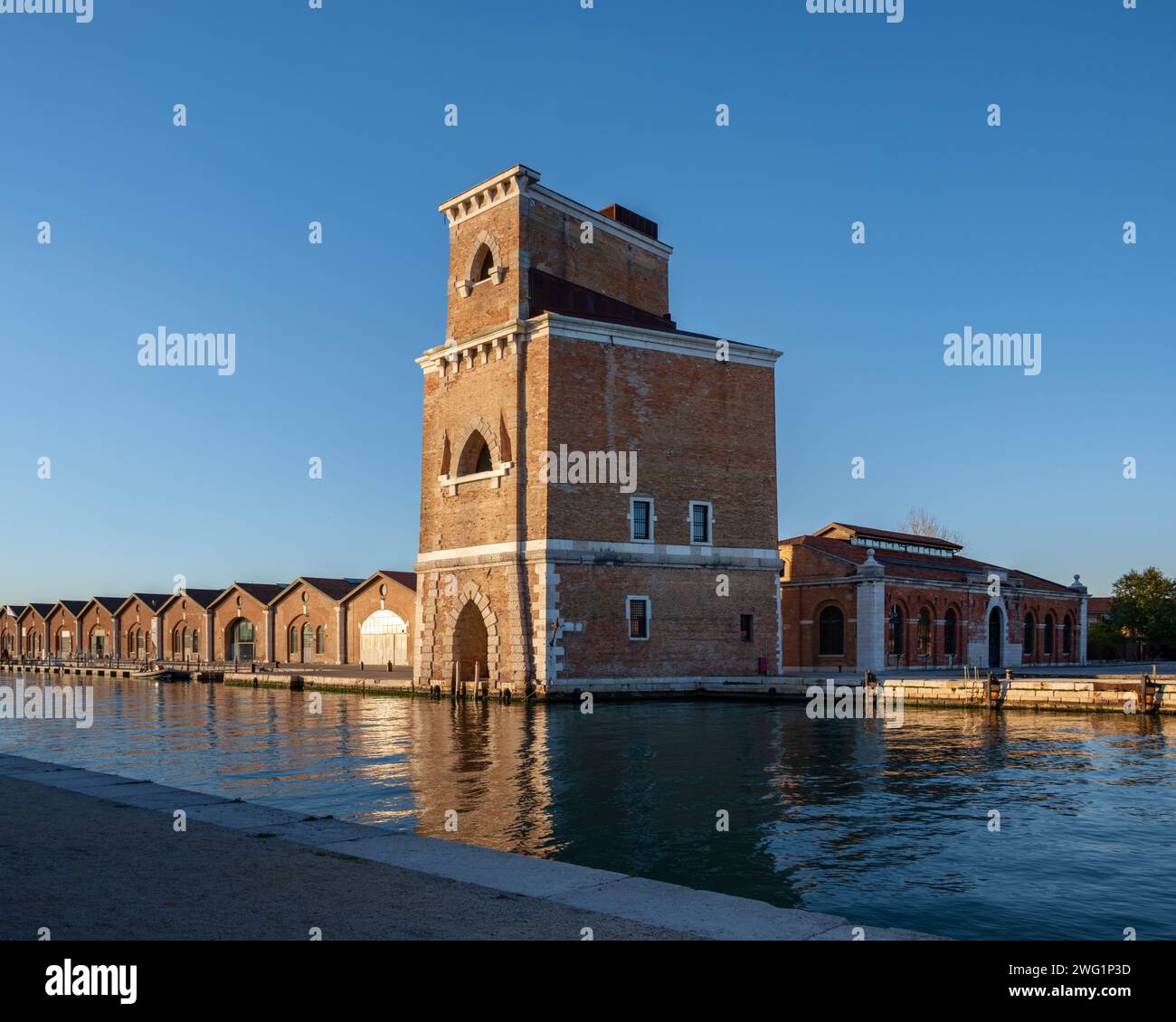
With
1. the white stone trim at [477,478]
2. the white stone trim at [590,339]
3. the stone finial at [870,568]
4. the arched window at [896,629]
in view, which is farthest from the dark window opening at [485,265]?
the arched window at [896,629]

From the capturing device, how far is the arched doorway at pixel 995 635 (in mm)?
52719

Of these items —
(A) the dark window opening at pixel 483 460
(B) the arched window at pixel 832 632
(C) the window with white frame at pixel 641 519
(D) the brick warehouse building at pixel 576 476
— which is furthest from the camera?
(B) the arched window at pixel 832 632

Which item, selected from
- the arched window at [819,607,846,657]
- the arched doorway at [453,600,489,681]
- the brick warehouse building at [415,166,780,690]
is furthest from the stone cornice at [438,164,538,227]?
the arched window at [819,607,846,657]

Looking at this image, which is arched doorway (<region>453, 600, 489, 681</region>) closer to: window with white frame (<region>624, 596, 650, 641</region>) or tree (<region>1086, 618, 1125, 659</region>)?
window with white frame (<region>624, 596, 650, 641</region>)

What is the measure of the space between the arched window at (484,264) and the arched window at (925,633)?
25.2 m

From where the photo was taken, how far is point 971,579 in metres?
51.0

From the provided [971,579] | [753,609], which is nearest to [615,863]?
[753,609]

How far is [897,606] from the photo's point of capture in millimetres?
46312

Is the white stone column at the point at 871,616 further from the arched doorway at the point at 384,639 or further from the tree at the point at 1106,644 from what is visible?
the tree at the point at 1106,644

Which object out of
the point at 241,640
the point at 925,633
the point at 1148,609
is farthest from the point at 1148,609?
the point at 241,640

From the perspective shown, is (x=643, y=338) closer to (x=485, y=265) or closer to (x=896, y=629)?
(x=485, y=265)

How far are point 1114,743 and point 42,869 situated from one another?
2181 centimetres

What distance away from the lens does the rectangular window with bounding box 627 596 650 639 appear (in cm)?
3709
